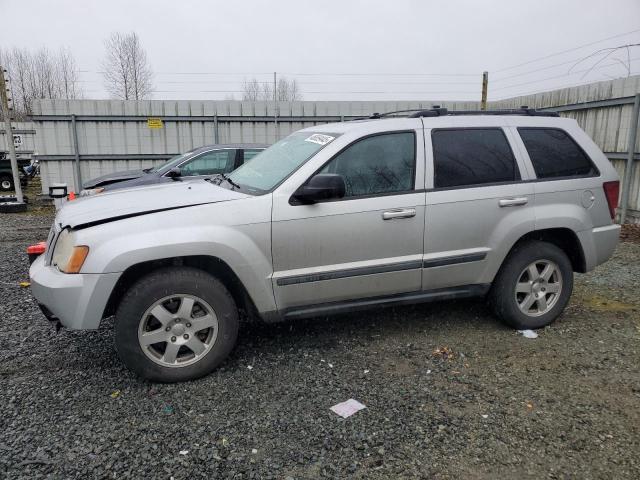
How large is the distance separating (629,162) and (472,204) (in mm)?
6088

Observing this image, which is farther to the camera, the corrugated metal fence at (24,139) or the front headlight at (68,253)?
the corrugated metal fence at (24,139)

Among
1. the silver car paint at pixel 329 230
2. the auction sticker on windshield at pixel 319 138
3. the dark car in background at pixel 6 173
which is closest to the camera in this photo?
the silver car paint at pixel 329 230

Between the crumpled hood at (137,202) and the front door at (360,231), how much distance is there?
20.1 inches

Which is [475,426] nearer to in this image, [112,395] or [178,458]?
[178,458]

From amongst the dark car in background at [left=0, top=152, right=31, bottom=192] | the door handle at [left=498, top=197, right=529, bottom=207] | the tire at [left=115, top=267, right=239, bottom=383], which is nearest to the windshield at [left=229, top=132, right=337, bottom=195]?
the tire at [left=115, top=267, right=239, bottom=383]

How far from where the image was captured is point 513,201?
4.07m

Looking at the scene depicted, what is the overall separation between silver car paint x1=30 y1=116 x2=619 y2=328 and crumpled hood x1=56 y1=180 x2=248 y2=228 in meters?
0.01

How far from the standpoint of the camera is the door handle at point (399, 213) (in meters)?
3.71

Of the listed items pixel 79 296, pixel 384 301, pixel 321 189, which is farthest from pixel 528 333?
pixel 79 296

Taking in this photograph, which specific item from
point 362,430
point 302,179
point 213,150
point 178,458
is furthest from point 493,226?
point 213,150

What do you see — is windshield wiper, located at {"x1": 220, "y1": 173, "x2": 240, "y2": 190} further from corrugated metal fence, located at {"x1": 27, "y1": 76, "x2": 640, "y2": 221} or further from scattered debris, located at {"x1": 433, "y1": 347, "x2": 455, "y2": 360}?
corrugated metal fence, located at {"x1": 27, "y1": 76, "x2": 640, "y2": 221}

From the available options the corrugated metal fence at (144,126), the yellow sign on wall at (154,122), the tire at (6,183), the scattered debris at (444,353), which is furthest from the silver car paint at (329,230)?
the tire at (6,183)

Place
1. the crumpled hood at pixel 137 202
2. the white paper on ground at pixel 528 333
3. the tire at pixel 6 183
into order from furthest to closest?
the tire at pixel 6 183 → the white paper on ground at pixel 528 333 → the crumpled hood at pixel 137 202

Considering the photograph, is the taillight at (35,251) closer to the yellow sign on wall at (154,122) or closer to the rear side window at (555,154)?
the rear side window at (555,154)
